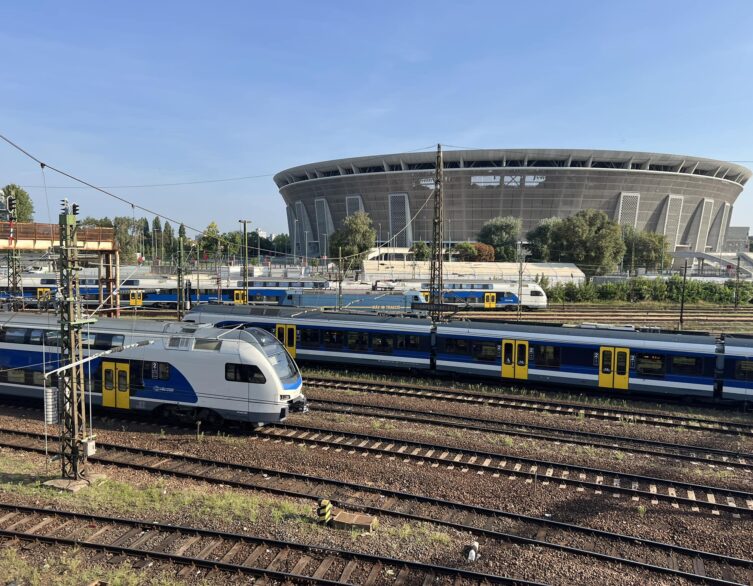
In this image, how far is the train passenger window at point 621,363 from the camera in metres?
21.4

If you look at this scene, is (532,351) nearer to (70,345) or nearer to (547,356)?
(547,356)

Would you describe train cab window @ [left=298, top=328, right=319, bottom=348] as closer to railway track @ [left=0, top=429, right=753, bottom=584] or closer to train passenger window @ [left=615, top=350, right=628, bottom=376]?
railway track @ [left=0, top=429, right=753, bottom=584]

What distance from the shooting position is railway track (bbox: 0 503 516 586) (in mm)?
9375

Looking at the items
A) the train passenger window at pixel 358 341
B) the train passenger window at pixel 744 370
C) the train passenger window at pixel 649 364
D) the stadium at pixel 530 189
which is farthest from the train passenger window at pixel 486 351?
the stadium at pixel 530 189

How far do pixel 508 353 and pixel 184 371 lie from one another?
12.9m

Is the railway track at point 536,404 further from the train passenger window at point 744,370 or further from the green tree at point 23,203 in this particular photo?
the green tree at point 23,203

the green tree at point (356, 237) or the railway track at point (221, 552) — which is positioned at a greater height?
the green tree at point (356, 237)

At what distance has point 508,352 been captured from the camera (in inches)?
907

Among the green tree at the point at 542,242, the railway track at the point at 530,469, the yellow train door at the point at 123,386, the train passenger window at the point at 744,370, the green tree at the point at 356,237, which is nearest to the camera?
the railway track at the point at 530,469

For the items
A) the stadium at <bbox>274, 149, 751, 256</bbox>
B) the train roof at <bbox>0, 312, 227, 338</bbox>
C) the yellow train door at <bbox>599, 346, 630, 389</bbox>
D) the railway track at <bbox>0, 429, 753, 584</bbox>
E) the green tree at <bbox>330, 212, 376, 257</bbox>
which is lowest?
the railway track at <bbox>0, 429, 753, 584</bbox>

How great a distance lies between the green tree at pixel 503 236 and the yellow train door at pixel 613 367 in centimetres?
7283

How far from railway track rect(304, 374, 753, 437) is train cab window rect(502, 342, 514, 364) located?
157cm

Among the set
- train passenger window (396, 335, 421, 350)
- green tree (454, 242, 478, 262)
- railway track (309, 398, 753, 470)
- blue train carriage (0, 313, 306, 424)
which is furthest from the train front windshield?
green tree (454, 242, 478, 262)

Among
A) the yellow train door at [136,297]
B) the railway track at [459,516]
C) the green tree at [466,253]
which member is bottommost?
the railway track at [459,516]
